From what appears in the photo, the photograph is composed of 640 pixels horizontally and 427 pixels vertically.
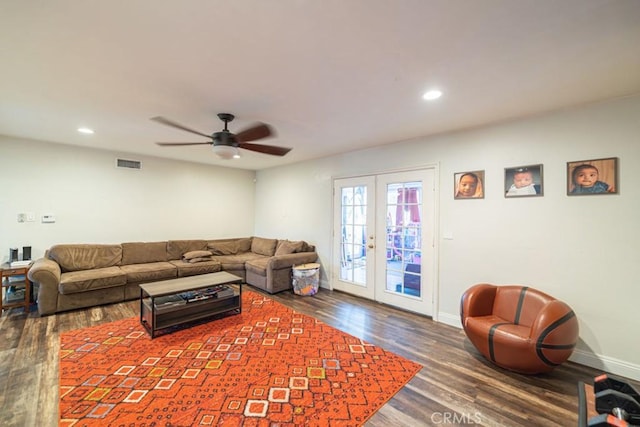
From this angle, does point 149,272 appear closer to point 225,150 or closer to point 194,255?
point 194,255

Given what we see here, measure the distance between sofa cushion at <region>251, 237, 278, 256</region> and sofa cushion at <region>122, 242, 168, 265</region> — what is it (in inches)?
74.1

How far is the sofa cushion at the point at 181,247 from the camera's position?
5.43 m

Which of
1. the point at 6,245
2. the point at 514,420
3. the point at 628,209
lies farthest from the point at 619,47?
the point at 6,245

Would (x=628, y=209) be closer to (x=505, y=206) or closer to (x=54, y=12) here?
(x=505, y=206)

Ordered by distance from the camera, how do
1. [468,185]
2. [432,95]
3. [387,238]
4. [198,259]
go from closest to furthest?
[432,95], [468,185], [387,238], [198,259]

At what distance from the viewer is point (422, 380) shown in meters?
2.34

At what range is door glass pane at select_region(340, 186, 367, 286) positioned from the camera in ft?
15.3

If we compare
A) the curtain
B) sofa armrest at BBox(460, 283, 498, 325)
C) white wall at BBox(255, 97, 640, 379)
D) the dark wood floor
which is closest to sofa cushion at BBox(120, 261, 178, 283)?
the dark wood floor

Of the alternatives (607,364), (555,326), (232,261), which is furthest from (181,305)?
(607,364)

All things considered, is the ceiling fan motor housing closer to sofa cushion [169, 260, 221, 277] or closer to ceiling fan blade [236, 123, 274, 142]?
ceiling fan blade [236, 123, 274, 142]

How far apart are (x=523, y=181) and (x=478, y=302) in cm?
145

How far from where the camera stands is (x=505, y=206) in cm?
316

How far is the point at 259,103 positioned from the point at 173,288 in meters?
2.49

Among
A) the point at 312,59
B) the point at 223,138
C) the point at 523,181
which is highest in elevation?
the point at 312,59
